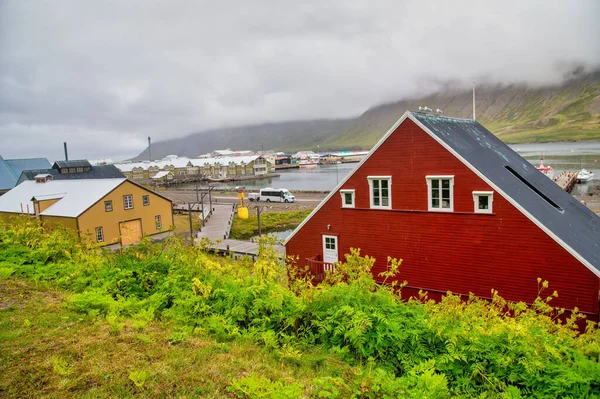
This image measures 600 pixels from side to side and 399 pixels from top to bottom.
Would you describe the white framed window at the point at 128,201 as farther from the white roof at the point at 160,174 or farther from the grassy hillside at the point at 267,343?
the white roof at the point at 160,174

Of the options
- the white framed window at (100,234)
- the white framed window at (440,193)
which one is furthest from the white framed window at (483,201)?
the white framed window at (100,234)

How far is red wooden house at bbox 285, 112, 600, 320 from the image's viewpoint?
14.9m

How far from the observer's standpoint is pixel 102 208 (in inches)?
1379

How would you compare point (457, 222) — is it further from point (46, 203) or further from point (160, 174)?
point (160, 174)

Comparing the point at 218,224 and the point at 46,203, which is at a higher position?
the point at 46,203

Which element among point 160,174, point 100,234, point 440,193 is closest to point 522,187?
point 440,193

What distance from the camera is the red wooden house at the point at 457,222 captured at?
1491 centimetres

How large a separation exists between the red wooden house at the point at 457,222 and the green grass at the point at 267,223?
2486 centimetres

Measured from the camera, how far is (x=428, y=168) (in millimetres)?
17500

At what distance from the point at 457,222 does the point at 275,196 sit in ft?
163

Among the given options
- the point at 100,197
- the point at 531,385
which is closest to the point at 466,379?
the point at 531,385

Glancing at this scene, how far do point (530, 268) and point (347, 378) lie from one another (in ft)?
38.6

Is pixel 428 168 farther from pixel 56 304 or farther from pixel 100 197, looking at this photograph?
pixel 100 197

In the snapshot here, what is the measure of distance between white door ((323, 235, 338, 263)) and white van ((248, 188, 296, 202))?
4308 cm
